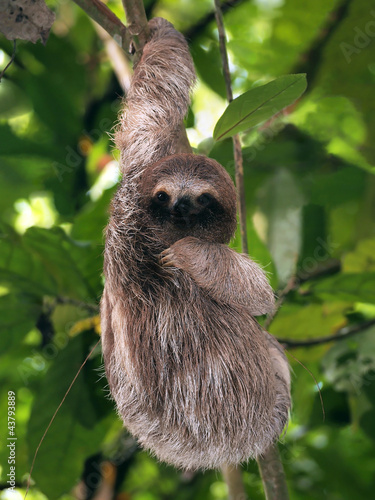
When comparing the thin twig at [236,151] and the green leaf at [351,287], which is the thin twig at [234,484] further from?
the thin twig at [236,151]

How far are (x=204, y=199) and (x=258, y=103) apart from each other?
0.74m

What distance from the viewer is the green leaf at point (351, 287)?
199 inches

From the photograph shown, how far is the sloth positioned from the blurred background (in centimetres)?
119

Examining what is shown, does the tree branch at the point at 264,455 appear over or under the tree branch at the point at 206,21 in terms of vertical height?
under

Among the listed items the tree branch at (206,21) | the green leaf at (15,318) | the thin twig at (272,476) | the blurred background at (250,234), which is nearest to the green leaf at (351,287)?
the blurred background at (250,234)

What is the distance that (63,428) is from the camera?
5.00 m

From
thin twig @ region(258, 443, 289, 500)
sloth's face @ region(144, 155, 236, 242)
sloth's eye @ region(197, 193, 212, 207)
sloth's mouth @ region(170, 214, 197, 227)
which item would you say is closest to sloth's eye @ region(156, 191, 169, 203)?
sloth's face @ region(144, 155, 236, 242)

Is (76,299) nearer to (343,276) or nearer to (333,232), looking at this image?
(343,276)

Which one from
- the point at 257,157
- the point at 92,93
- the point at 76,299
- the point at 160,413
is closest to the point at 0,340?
the point at 76,299

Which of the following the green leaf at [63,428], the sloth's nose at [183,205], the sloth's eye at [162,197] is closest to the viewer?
the sloth's nose at [183,205]

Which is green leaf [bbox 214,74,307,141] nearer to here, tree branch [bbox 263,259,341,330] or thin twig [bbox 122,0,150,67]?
thin twig [bbox 122,0,150,67]

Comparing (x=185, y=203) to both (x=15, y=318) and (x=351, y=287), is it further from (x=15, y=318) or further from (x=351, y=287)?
(x=15, y=318)

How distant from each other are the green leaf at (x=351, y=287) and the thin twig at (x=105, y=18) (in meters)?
3.01

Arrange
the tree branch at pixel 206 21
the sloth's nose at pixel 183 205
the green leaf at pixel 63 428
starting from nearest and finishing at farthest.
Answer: the sloth's nose at pixel 183 205, the green leaf at pixel 63 428, the tree branch at pixel 206 21
